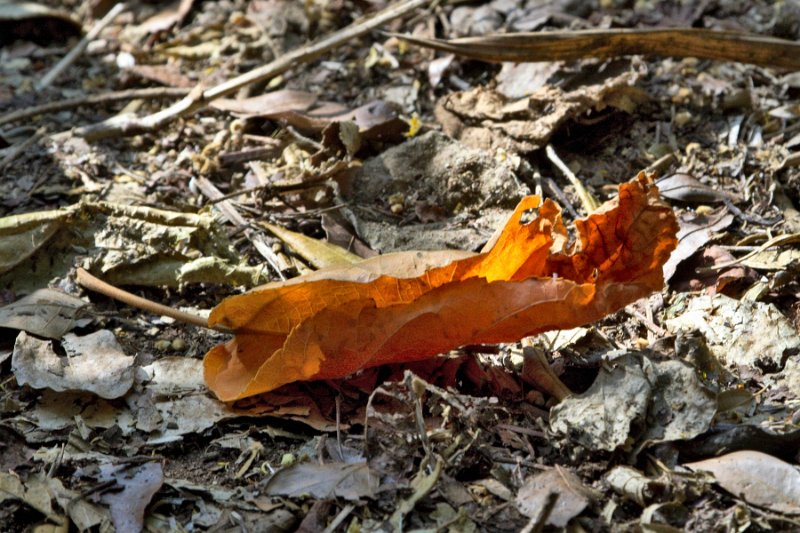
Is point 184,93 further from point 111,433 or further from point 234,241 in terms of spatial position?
point 111,433

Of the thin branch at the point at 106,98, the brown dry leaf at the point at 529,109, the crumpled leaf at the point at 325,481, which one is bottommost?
the crumpled leaf at the point at 325,481

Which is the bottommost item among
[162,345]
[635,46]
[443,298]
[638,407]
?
[162,345]

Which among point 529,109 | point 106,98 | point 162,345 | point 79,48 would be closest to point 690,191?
point 529,109

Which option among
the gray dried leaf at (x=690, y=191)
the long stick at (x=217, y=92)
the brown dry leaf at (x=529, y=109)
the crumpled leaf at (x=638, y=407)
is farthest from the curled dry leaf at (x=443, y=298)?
the long stick at (x=217, y=92)

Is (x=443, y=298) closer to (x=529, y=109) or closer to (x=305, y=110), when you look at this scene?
(x=529, y=109)

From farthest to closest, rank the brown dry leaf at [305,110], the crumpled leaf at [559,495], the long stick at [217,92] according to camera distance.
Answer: the long stick at [217,92] → the brown dry leaf at [305,110] → the crumpled leaf at [559,495]

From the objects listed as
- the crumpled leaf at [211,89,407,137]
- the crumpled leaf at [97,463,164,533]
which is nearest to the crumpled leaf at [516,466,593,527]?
the crumpled leaf at [97,463,164,533]

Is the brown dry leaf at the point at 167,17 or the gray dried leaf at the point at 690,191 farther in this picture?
the brown dry leaf at the point at 167,17

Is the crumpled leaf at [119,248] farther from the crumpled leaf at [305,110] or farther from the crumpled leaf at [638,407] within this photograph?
the crumpled leaf at [638,407]
